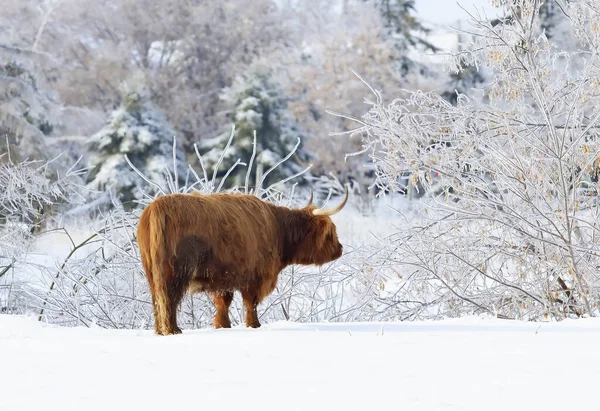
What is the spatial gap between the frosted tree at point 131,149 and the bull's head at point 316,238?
22.9 m

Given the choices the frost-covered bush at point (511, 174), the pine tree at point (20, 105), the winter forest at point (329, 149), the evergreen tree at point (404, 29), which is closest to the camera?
the frost-covered bush at point (511, 174)

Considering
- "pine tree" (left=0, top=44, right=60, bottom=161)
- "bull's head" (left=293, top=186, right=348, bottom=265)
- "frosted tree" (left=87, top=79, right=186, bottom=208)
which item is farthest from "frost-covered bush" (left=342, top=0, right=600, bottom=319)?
"frosted tree" (left=87, top=79, right=186, bottom=208)

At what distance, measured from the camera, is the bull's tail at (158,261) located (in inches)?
295

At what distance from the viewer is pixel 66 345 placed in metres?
6.48

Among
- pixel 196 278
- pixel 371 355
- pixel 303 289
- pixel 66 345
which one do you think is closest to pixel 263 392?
pixel 371 355

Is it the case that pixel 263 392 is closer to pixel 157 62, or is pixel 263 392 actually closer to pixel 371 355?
pixel 371 355

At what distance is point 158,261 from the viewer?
24.7 feet

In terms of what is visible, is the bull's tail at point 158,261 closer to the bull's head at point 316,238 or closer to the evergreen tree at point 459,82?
the bull's head at point 316,238

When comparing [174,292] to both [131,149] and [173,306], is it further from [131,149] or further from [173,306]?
→ [131,149]

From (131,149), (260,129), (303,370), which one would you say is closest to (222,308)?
(303,370)

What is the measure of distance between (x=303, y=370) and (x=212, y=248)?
2623 millimetres

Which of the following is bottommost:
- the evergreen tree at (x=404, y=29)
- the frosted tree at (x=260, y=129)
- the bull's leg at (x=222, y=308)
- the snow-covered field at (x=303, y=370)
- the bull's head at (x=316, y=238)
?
the bull's leg at (x=222, y=308)

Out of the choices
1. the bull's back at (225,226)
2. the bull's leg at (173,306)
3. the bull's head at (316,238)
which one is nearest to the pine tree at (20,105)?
the bull's head at (316,238)

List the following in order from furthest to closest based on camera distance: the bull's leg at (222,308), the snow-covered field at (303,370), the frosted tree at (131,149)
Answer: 1. the frosted tree at (131,149)
2. the bull's leg at (222,308)
3. the snow-covered field at (303,370)
